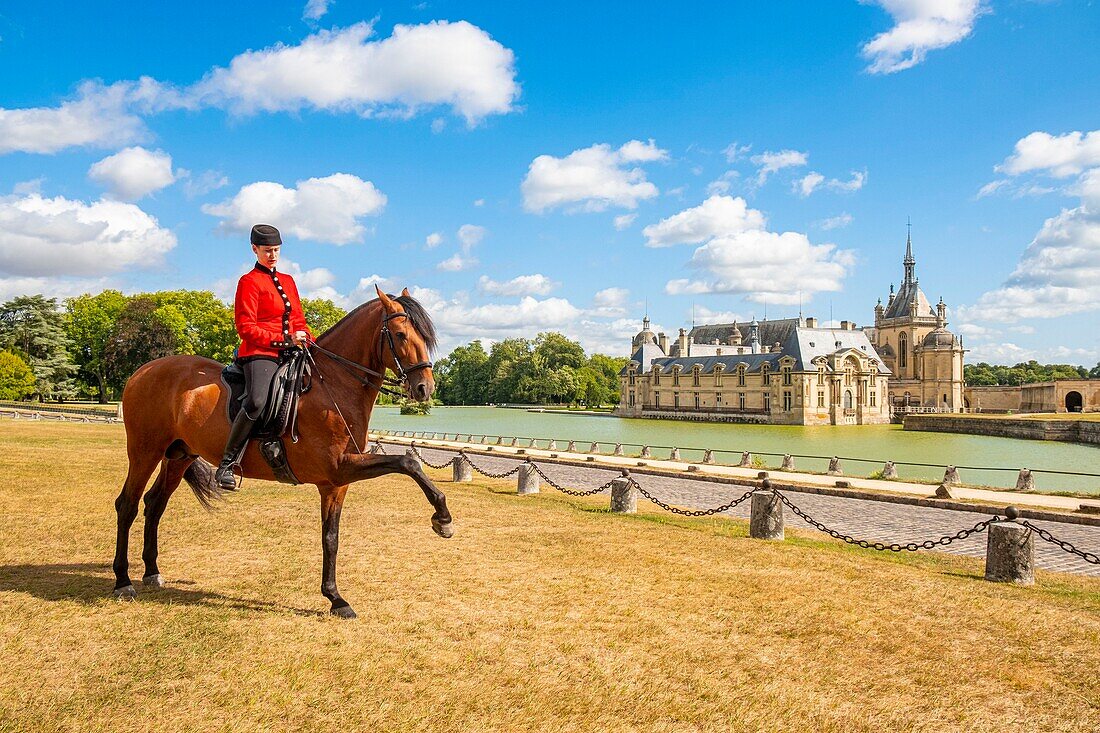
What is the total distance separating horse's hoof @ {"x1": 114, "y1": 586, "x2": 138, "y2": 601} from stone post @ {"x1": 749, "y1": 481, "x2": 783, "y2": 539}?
819cm

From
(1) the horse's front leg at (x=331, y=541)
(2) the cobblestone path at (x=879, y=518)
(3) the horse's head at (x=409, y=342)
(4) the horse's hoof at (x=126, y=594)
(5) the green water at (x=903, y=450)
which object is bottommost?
(5) the green water at (x=903, y=450)

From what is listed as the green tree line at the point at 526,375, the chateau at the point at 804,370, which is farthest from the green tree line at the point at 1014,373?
the green tree line at the point at 526,375

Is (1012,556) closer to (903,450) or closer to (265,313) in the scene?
(265,313)

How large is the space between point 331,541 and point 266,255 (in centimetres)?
269

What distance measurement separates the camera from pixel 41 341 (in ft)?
191

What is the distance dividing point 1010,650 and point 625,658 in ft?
10.5

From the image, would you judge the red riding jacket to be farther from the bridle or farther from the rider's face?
the bridle

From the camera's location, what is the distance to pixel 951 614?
6.82m

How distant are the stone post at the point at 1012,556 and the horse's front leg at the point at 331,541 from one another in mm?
7439

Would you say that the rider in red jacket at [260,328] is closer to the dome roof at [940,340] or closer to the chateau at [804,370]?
the chateau at [804,370]

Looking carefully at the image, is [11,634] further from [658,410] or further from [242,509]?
[658,410]

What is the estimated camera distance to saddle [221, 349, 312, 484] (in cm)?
634

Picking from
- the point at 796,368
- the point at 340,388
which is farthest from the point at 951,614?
the point at 796,368

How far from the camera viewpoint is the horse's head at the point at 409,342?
6141mm
